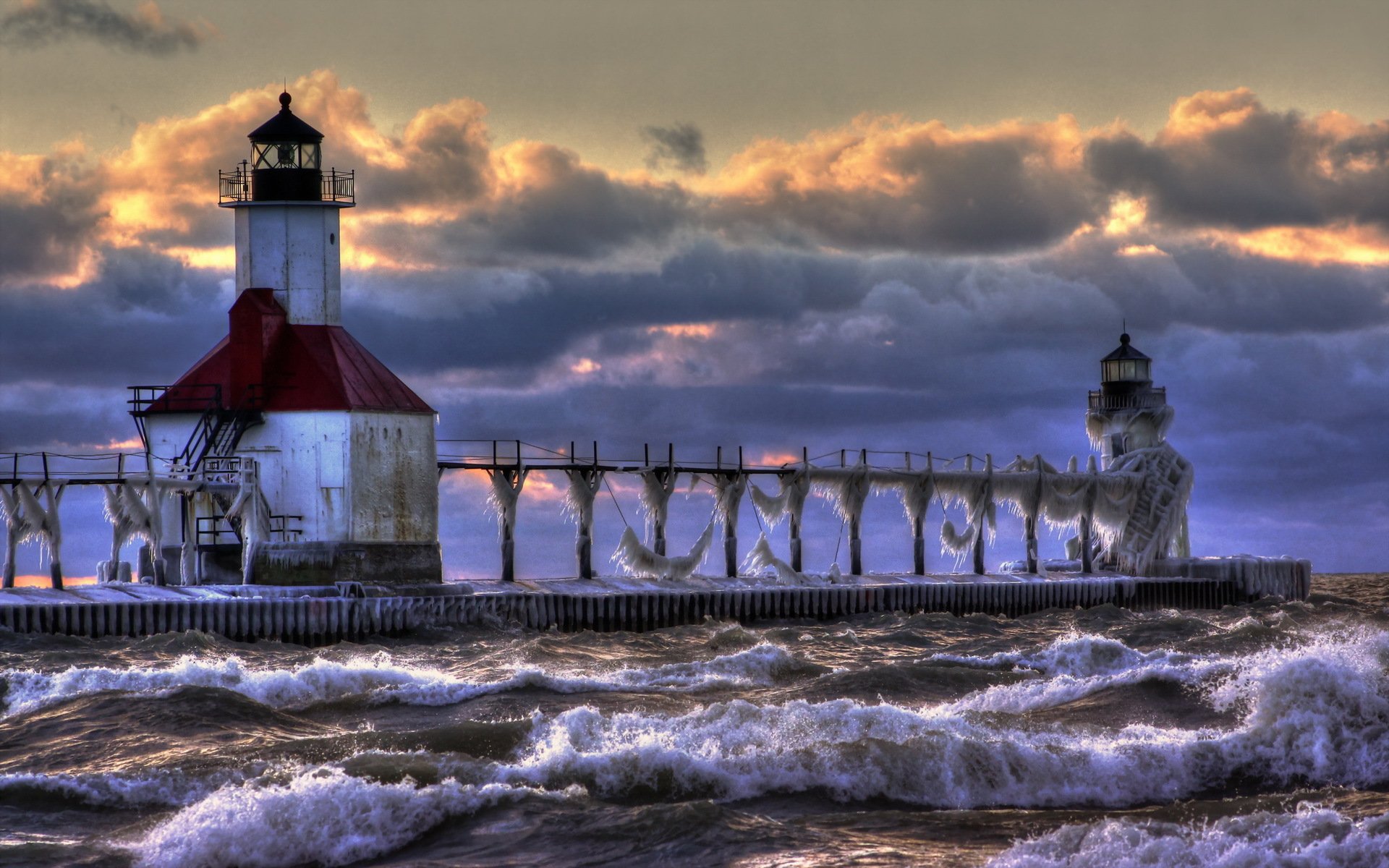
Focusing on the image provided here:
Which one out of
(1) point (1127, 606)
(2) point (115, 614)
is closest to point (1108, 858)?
(2) point (115, 614)

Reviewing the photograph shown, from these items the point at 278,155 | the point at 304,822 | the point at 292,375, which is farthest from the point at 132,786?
the point at 278,155

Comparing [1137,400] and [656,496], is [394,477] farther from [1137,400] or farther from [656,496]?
[1137,400]

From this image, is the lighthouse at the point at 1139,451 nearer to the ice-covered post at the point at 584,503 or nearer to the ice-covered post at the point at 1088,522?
the ice-covered post at the point at 1088,522

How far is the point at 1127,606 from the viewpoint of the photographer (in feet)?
175

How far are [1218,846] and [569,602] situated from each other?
28744mm

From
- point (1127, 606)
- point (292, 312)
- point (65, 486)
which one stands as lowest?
point (1127, 606)

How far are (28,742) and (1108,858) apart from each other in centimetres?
1273

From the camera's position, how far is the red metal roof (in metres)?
42.3

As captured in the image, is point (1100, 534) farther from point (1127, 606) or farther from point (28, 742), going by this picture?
point (28, 742)

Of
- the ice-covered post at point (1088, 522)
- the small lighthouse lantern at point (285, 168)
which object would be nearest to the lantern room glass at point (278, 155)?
the small lighthouse lantern at point (285, 168)

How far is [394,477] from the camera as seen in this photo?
1688 inches

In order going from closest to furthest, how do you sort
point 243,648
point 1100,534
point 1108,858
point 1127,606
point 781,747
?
point 1108,858
point 781,747
point 243,648
point 1127,606
point 1100,534

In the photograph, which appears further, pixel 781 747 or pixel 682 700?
pixel 682 700

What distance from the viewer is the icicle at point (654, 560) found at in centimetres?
4512
